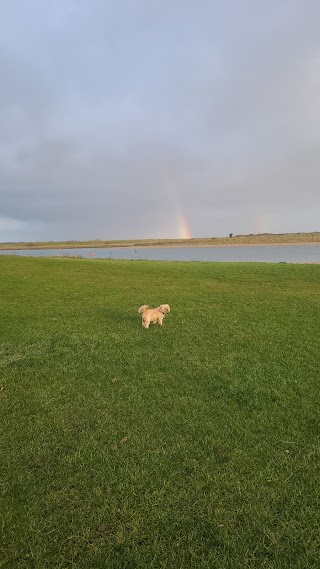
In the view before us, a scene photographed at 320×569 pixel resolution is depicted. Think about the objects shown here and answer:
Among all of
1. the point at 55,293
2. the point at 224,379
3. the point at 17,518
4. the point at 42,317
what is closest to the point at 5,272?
the point at 55,293

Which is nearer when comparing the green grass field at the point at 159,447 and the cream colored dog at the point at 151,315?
the green grass field at the point at 159,447

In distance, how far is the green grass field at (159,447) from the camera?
11.3 feet

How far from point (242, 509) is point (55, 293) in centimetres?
1643

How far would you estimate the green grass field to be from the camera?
3451 millimetres

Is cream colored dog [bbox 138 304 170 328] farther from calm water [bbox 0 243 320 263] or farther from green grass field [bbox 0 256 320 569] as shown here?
calm water [bbox 0 243 320 263]

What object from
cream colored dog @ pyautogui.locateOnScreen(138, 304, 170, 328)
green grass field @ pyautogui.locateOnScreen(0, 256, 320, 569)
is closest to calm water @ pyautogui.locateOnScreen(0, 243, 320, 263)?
cream colored dog @ pyautogui.locateOnScreen(138, 304, 170, 328)

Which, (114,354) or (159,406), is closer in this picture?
(159,406)

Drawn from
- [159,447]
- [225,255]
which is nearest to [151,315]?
[159,447]

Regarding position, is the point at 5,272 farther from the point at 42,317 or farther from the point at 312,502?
the point at 312,502

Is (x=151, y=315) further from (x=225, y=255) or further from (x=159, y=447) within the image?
(x=225, y=255)

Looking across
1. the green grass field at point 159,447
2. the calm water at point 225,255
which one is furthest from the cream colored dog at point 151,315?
the calm water at point 225,255

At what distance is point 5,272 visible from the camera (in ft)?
86.6

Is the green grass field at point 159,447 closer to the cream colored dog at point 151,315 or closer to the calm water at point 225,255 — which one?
the cream colored dog at point 151,315

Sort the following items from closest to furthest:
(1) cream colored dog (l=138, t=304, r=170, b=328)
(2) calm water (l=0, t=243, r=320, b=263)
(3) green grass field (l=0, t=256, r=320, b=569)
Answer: (3) green grass field (l=0, t=256, r=320, b=569) → (1) cream colored dog (l=138, t=304, r=170, b=328) → (2) calm water (l=0, t=243, r=320, b=263)
